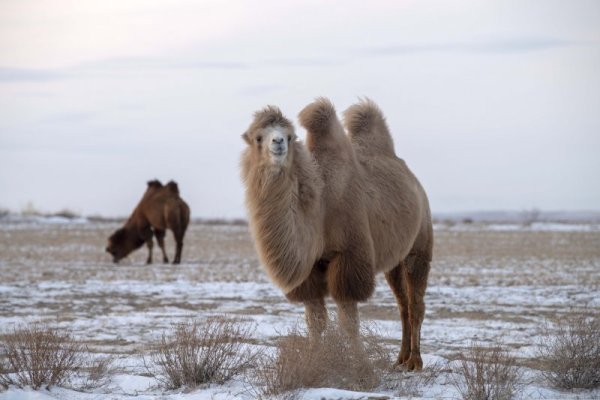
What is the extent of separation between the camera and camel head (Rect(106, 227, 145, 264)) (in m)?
26.5

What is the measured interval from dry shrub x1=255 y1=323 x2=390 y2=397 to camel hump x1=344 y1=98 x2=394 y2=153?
3184 mm

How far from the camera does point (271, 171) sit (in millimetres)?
7684

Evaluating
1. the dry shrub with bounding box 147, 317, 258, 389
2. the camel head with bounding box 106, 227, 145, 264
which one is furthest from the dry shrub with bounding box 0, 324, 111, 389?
the camel head with bounding box 106, 227, 145, 264

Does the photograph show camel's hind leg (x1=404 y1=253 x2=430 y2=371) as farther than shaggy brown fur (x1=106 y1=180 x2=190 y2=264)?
No

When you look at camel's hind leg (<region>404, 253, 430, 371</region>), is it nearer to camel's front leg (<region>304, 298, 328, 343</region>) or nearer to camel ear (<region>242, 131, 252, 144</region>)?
camel's front leg (<region>304, 298, 328, 343</region>)

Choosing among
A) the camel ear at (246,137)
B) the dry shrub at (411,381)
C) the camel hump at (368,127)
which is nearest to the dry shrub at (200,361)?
the dry shrub at (411,381)

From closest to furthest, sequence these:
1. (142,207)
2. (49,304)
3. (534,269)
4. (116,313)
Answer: (116,313) → (49,304) → (534,269) → (142,207)

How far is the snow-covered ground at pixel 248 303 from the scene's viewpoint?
723cm

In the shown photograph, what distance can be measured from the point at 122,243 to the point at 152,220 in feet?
3.90

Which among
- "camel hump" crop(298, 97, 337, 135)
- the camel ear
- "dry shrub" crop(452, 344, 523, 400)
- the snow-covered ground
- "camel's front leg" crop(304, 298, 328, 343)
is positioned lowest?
the snow-covered ground

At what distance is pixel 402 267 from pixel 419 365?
1337mm

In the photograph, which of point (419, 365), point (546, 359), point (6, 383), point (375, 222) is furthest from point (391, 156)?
point (6, 383)

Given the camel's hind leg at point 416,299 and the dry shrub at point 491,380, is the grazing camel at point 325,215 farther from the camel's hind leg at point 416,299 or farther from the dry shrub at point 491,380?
the dry shrub at point 491,380

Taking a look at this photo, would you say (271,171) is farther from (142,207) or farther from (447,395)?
(142,207)
